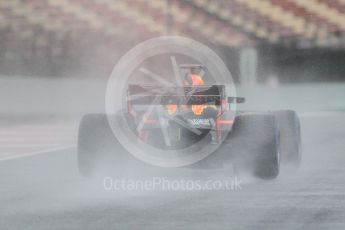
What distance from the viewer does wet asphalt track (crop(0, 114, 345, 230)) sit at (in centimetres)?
777

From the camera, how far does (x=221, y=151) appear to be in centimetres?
1040

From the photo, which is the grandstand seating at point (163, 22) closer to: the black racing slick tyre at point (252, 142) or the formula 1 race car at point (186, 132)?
the formula 1 race car at point (186, 132)

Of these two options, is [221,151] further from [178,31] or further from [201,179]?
[178,31]

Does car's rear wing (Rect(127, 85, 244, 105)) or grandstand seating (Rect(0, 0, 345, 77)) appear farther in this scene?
grandstand seating (Rect(0, 0, 345, 77))

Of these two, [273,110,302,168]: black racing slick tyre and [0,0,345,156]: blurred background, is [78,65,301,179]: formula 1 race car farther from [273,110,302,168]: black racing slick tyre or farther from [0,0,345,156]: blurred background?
[0,0,345,156]: blurred background

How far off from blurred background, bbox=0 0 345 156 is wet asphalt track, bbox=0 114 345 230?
8.04 meters

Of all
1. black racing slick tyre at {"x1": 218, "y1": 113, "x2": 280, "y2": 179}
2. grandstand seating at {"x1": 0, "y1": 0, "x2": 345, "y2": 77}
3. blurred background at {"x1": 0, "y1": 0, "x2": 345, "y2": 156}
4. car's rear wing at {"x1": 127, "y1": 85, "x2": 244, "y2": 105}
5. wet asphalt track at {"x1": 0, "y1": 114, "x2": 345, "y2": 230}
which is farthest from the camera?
grandstand seating at {"x1": 0, "y1": 0, "x2": 345, "y2": 77}

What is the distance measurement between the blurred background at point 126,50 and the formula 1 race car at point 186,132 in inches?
333

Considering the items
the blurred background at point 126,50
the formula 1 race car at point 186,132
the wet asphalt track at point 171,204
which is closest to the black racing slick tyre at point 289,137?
the wet asphalt track at point 171,204

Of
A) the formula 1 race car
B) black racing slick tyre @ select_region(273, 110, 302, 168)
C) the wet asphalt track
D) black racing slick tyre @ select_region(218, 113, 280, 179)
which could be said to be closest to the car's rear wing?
the formula 1 race car

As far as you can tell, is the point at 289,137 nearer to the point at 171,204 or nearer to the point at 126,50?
the point at 171,204

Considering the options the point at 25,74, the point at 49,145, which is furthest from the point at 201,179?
the point at 25,74

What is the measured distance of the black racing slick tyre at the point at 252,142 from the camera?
410 inches

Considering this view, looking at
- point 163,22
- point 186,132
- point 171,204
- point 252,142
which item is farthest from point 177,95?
point 163,22
